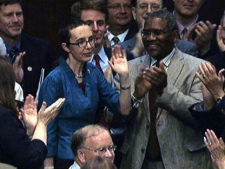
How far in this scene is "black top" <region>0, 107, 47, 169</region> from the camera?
672 cm

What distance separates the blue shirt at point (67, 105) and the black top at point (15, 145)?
3.65ft

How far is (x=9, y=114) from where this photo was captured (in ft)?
22.1

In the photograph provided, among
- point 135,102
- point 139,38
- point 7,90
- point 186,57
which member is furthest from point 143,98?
point 7,90

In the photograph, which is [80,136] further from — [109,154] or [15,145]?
[15,145]

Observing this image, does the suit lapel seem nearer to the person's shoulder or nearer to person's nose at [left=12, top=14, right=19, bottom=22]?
the person's shoulder

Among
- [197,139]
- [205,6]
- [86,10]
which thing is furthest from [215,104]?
[205,6]

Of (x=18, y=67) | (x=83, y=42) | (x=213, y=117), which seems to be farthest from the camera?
(x=18, y=67)

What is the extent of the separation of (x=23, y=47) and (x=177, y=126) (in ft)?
5.18

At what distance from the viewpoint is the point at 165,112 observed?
26.4ft

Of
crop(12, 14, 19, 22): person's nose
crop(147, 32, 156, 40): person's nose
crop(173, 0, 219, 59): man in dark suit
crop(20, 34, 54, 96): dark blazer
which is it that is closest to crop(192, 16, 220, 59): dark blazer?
crop(173, 0, 219, 59): man in dark suit

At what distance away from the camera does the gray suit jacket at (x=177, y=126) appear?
795 cm

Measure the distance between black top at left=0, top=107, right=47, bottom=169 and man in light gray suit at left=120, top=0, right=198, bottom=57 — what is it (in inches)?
88.2

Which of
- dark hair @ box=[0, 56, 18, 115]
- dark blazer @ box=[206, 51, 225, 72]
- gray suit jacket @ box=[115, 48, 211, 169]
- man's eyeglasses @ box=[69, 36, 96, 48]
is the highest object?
dark hair @ box=[0, 56, 18, 115]

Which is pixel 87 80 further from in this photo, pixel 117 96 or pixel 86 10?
pixel 86 10
